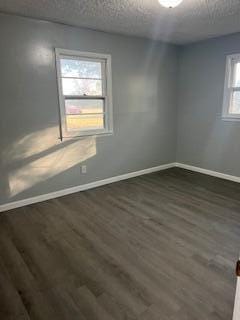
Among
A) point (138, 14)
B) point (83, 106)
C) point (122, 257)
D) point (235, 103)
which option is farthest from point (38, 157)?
point (235, 103)

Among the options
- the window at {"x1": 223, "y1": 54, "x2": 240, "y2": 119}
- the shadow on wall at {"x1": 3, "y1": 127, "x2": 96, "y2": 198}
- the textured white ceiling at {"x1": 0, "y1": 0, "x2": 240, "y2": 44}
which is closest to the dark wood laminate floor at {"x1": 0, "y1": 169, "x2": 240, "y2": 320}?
the shadow on wall at {"x1": 3, "y1": 127, "x2": 96, "y2": 198}

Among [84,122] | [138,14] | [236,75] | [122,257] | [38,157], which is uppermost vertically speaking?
[138,14]

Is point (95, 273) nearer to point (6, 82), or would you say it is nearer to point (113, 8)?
point (6, 82)

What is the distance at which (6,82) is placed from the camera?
2918 mm

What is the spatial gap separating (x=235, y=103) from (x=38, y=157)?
11.3 feet

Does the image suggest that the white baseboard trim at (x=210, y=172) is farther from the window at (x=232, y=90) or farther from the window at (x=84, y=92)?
the window at (x=84, y=92)

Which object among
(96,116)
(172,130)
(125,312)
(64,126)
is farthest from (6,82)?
(172,130)

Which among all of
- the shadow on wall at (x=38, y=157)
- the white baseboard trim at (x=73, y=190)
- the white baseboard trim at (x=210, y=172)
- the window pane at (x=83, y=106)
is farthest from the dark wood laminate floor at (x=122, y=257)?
the window pane at (x=83, y=106)

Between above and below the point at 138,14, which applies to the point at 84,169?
below

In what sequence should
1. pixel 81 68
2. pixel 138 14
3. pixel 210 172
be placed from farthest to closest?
1. pixel 210 172
2. pixel 81 68
3. pixel 138 14

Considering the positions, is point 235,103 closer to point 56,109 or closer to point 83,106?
point 83,106

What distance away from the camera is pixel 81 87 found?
142 inches

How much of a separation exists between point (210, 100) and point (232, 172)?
55.2 inches

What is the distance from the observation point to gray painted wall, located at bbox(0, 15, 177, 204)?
2.99m
